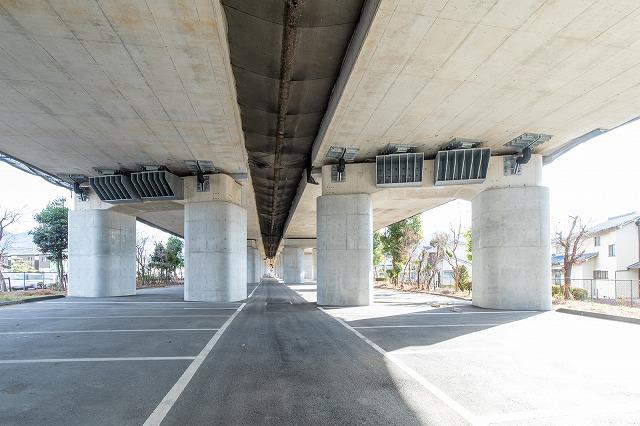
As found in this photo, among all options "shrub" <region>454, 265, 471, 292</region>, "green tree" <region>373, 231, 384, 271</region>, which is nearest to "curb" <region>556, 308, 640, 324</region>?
"shrub" <region>454, 265, 471, 292</region>

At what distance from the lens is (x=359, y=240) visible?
17688mm

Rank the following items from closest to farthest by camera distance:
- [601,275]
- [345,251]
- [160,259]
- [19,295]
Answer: [345,251] → [19,295] → [601,275] → [160,259]

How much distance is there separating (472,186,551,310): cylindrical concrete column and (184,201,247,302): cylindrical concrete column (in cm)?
1164

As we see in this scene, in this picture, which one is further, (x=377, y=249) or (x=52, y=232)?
(x=377, y=249)

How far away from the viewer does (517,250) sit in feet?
54.1

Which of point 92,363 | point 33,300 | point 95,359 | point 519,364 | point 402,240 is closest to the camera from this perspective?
point 519,364

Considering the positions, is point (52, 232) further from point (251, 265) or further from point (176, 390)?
point (176, 390)

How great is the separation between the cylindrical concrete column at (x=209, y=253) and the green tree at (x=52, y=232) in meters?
15.7

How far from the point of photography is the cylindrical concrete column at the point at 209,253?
20672 mm

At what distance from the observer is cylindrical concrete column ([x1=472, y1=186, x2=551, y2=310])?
643 inches

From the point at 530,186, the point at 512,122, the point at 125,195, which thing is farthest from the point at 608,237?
the point at 125,195

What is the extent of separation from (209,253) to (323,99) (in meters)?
10.6

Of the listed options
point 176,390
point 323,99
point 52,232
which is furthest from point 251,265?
point 176,390

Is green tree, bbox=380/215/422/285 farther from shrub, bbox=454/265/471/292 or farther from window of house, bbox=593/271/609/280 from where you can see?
window of house, bbox=593/271/609/280
